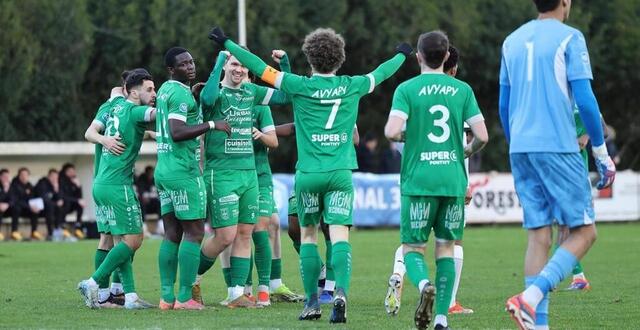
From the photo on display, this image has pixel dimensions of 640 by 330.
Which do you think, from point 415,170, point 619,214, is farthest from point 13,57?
point 415,170

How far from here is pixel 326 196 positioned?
35.2 ft

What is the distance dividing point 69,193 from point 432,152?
69.6 feet

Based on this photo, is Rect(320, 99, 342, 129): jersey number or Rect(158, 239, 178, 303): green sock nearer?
Rect(320, 99, 342, 129): jersey number

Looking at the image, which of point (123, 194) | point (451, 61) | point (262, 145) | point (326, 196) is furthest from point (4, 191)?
point (326, 196)

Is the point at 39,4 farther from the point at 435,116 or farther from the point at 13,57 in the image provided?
the point at 435,116

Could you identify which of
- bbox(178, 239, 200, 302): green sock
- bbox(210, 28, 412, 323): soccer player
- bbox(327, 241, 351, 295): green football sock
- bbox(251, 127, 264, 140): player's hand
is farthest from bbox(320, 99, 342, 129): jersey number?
bbox(178, 239, 200, 302): green sock

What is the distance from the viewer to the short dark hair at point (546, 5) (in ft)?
29.5

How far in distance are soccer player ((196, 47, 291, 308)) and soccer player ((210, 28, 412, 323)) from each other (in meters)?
1.34

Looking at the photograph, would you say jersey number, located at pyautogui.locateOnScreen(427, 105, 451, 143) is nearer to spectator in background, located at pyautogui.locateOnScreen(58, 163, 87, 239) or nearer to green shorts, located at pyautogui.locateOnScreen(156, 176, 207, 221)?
green shorts, located at pyautogui.locateOnScreen(156, 176, 207, 221)

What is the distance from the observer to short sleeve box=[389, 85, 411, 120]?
31.7ft

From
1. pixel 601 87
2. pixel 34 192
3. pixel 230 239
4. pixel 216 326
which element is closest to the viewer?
pixel 216 326

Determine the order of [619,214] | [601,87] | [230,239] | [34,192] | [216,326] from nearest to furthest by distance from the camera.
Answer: [216,326] → [230,239] → [34,192] → [619,214] → [601,87]

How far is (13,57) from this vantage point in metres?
35.0

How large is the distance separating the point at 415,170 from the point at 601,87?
37.3 meters
